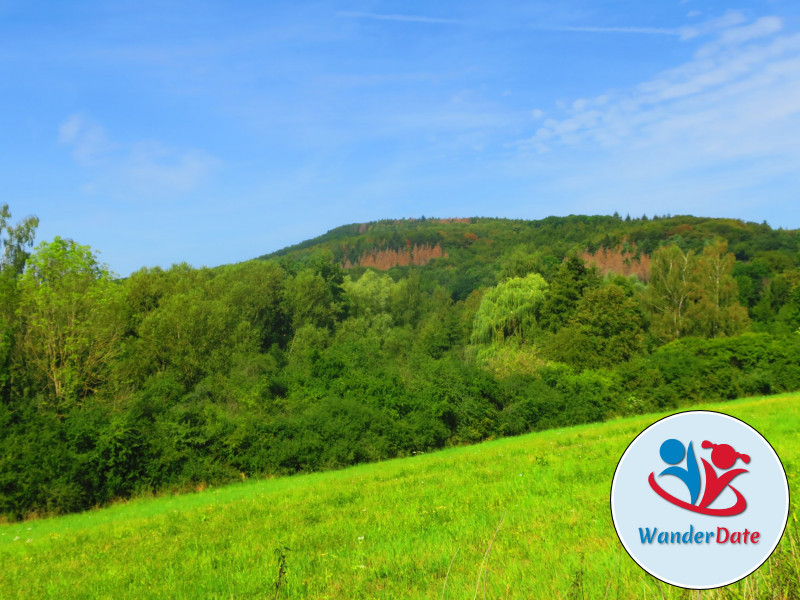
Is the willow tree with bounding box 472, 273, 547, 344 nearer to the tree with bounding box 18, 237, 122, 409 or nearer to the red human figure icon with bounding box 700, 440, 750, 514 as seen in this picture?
the tree with bounding box 18, 237, 122, 409

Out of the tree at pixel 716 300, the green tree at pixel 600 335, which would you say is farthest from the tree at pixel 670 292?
the green tree at pixel 600 335

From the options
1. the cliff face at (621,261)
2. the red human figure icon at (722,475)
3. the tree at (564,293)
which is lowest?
the red human figure icon at (722,475)

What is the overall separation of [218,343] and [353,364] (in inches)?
555

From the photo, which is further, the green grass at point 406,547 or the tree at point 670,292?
the tree at point 670,292

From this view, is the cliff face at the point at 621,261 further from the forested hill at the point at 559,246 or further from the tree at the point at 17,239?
the tree at the point at 17,239

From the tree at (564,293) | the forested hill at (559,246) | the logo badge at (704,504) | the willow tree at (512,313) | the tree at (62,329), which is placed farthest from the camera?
the forested hill at (559,246)

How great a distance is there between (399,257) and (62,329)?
481ft

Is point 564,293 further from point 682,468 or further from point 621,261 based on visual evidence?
point 621,261

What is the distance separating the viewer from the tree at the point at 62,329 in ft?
106

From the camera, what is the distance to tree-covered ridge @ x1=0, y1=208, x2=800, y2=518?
27.2 metres

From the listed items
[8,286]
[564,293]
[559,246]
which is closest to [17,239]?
[8,286]

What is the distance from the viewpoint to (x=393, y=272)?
146 m

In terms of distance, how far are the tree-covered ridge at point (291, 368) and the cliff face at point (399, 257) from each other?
4127 inches

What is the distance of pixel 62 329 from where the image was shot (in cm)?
3328
